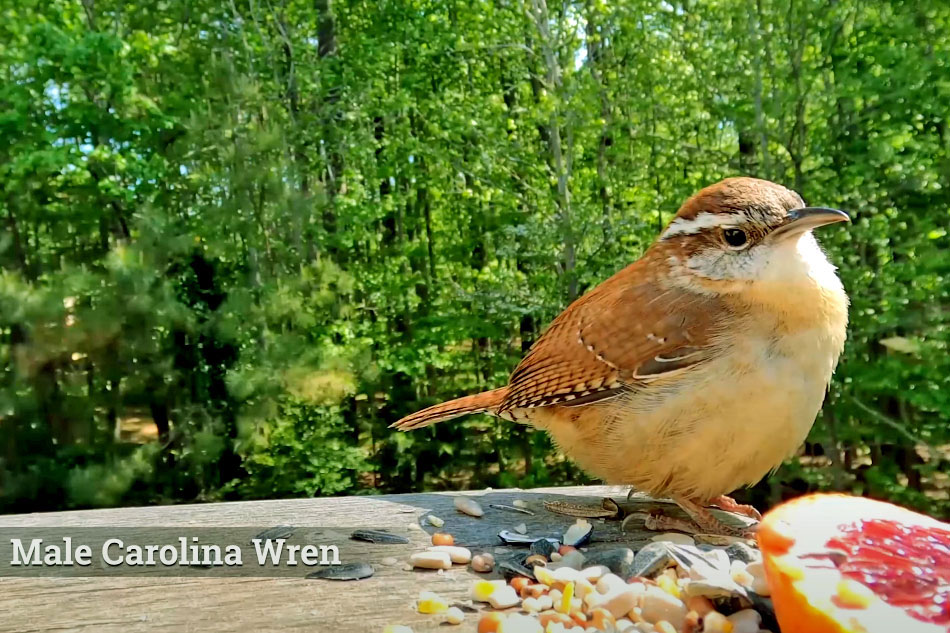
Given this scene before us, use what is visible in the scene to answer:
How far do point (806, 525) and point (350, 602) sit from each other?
2.58 feet

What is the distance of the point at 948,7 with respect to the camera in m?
3.99

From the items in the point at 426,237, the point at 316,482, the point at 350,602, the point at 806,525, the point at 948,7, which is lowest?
the point at 316,482

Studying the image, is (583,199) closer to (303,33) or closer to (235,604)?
(303,33)

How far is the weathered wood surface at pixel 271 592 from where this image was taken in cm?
114

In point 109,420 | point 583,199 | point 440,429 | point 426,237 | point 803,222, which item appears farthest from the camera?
point 426,237

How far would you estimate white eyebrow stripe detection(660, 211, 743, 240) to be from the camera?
156cm

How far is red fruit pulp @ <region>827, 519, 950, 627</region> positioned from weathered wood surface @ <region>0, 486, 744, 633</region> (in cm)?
52

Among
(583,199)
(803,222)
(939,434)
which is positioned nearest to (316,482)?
(583,199)

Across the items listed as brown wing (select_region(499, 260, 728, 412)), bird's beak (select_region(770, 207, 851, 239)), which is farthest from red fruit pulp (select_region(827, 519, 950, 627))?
bird's beak (select_region(770, 207, 851, 239))

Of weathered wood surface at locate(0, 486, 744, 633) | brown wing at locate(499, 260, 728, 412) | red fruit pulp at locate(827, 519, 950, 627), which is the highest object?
brown wing at locate(499, 260, 728, 412)

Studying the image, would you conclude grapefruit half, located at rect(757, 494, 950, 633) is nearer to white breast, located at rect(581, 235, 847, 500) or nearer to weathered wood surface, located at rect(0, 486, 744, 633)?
white breast, located at rect(581, 235, 847, 500)

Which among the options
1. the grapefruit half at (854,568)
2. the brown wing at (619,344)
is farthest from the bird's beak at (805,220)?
the grapefruit half at (854,568)

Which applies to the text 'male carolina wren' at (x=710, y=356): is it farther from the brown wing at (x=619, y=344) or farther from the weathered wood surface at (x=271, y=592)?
the weathered wood surface at (x=271, y=592)

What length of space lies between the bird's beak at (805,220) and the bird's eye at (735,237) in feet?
0.21
